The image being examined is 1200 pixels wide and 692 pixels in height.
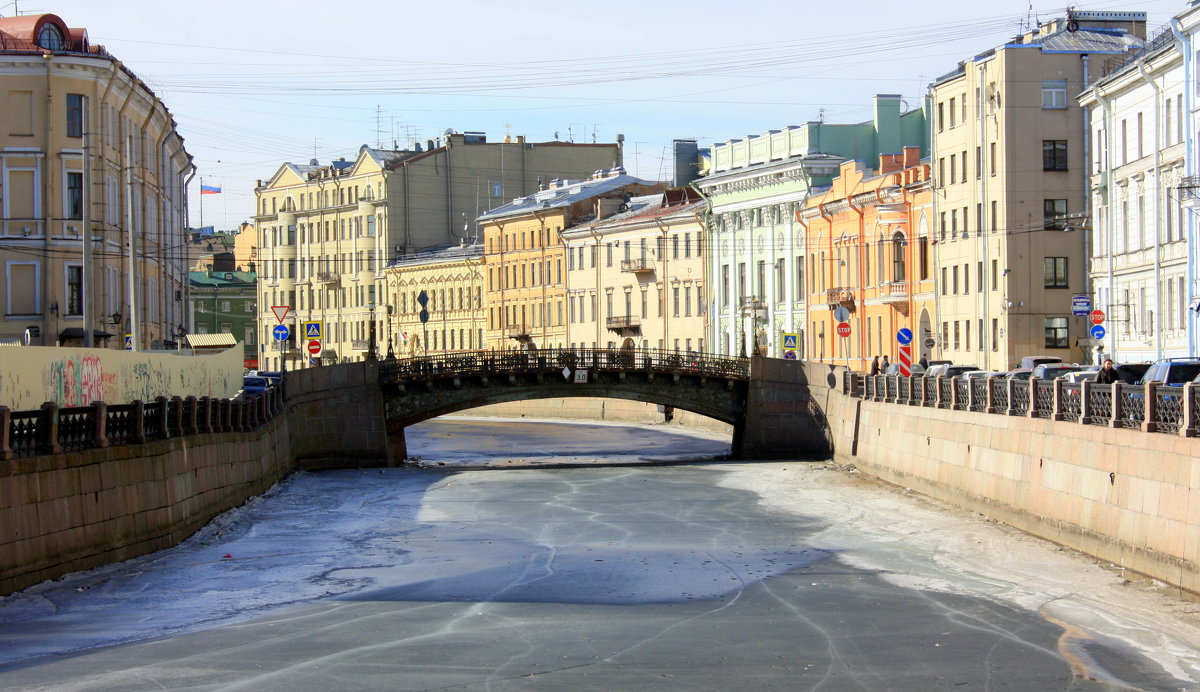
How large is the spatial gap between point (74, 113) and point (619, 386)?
2129 centimetres

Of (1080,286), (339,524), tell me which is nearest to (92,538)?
(339,524)

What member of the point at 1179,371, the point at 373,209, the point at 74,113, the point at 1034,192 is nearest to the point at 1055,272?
the point at 1034,192

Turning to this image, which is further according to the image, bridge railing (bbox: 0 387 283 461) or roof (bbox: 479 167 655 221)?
roof (bbox: 479 167 655 221)

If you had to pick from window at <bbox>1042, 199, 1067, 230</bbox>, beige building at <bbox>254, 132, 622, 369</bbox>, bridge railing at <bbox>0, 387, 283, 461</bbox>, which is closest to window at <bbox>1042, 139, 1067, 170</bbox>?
window at <bbox>1042, 199, 1067, 230</bbox>

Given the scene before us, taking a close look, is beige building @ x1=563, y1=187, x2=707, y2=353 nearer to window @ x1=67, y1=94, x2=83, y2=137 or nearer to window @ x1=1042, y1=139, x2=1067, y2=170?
window @ x1=1042, y1=139, x2=1067, y2=170

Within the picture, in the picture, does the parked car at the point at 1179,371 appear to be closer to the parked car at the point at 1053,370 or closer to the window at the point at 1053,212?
the parked car at the point at 1053,370

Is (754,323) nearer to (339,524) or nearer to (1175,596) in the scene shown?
(339,524)

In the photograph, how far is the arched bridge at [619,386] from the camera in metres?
63.9

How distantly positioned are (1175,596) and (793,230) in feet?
188

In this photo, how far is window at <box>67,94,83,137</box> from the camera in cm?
5591

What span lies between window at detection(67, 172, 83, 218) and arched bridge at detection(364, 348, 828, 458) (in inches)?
470

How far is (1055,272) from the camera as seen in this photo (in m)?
64.0

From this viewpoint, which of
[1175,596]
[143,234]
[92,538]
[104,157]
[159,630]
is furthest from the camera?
[143,234]

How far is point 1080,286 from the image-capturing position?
210 feet
